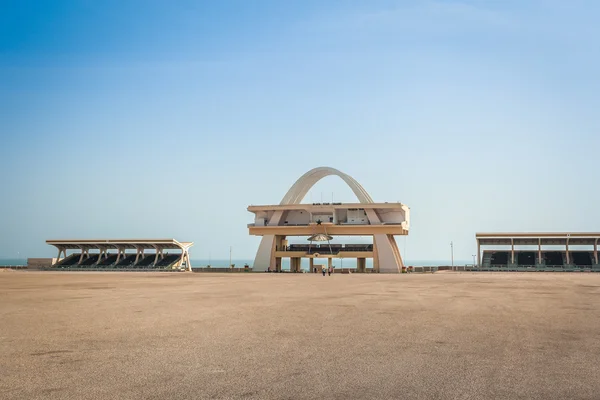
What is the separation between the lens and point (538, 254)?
8994cm

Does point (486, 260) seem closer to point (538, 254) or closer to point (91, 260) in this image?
point (538, 254)

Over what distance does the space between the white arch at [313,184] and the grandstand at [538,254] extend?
19.2 m

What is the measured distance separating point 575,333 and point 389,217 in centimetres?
6641

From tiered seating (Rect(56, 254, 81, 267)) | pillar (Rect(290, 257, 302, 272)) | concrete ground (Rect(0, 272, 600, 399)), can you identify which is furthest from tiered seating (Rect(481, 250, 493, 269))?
concrete ground (Rect(0, 272, 600, 399))

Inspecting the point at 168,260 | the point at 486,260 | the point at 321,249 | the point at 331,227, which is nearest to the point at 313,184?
the point at 331,227

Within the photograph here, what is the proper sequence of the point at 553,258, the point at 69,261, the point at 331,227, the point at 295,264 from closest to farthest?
the point at 331,227 < the point at 295,264 < the point at 553,258 < the point at 69,261

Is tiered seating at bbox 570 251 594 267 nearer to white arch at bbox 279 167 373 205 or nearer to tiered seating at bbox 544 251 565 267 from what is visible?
tiered seating at bbox 544 251 565 267

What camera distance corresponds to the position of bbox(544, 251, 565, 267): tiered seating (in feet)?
284

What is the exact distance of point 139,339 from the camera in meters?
13.5

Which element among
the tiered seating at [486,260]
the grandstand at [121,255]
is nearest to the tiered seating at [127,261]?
the grandstand at [121,255]

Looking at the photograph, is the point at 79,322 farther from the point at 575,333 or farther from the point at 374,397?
the point at 575,333

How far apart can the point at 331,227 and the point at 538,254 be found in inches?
1371

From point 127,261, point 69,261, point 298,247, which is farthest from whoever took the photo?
point 69,261

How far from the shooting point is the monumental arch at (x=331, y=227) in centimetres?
7894
